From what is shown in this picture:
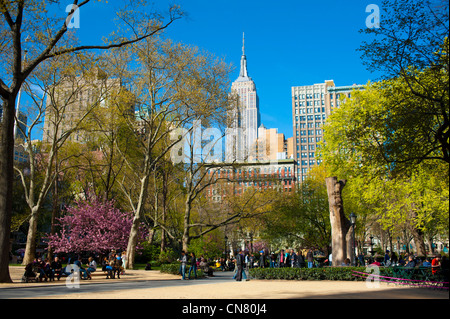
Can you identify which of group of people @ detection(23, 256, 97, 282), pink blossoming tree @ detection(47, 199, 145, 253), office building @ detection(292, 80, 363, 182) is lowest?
group of people @ detection(23, 256, 97, 282)

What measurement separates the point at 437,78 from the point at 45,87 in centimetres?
2561

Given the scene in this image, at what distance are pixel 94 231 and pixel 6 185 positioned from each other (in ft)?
67.8

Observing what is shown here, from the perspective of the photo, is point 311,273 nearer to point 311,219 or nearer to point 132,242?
point 132,242

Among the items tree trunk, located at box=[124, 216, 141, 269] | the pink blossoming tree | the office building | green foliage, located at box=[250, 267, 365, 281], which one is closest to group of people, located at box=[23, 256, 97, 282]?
tree trunk, located at box=[124, 216, 141, 269]

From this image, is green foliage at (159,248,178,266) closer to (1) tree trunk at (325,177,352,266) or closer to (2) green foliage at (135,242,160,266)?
(2) green foliage at (135,242,160,266)

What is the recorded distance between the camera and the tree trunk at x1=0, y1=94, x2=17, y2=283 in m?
17.6

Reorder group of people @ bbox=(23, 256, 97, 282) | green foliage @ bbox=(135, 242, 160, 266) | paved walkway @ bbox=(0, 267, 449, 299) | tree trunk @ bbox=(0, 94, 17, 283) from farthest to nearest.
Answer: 1. green foliage @ bbox=(135, 242, 160, 266)
2. group of people @ bbox=(23, 256, 97, 282)
3. tree trunk @ bbox=(0, 94, 17, 283)
4. paved walkway @ bbox=(0, 267, 449, 299)

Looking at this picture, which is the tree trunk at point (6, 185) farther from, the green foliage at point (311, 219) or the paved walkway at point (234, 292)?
the green foliage at point (311, 219)

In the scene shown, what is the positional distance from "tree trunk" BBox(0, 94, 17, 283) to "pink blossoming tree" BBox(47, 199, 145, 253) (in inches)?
747

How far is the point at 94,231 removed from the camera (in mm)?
37719

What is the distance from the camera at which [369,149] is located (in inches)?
795

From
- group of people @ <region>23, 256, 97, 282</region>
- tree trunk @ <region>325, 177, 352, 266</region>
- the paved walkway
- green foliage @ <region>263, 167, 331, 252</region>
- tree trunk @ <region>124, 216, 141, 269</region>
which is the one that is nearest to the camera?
the paved walkway

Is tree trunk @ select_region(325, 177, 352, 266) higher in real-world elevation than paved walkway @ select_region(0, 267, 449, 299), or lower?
higher
